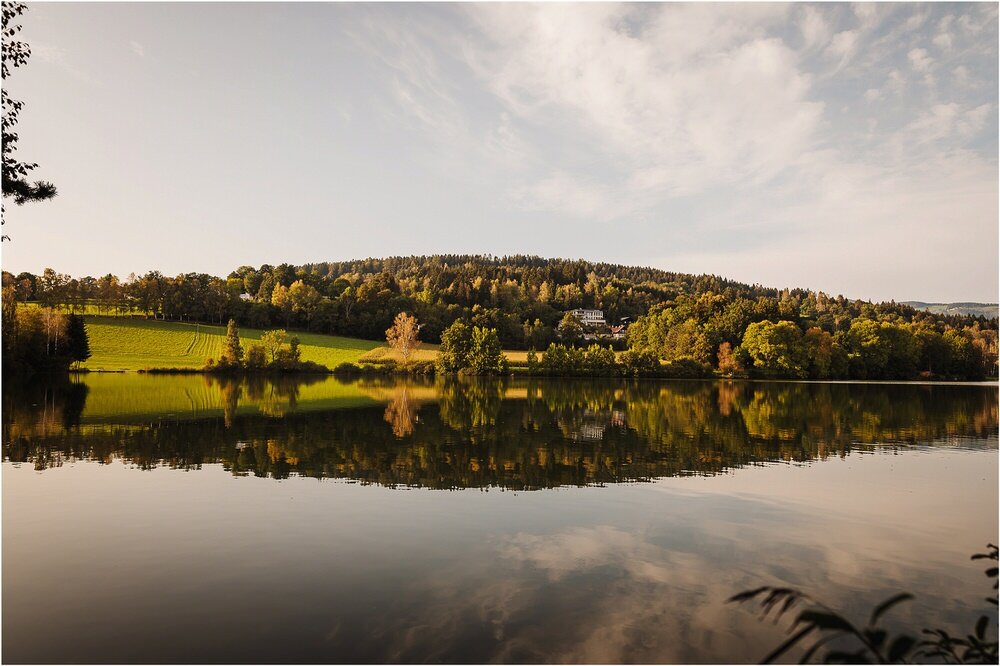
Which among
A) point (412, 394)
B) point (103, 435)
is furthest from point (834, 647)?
point (412, 394)

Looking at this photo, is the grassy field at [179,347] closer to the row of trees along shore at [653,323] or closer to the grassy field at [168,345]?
the grassy field at [168,345]

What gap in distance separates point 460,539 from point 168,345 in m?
106

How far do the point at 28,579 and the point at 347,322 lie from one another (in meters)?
121

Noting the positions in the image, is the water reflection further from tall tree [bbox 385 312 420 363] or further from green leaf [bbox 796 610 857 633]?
tall tree [bbox 385 312 420 363]

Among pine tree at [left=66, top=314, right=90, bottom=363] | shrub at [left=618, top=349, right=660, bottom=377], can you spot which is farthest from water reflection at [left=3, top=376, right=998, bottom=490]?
shrub at [left=618, top=349, right=660, bottom=377]

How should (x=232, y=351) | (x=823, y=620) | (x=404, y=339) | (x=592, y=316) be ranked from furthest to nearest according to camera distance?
(x=592, y=316)
(x=404, y=339)
(x=232, y=351)
(x=823, y=620)

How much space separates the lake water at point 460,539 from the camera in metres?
10.4

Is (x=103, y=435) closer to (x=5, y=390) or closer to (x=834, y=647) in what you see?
(x=834, y=647)

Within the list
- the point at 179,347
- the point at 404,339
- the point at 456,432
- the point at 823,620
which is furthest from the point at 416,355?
the point at 823,620

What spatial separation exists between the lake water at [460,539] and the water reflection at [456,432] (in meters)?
0.30

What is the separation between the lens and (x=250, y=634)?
33.8 ft

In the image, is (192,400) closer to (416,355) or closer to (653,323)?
(416,355)

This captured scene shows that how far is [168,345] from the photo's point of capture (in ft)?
344

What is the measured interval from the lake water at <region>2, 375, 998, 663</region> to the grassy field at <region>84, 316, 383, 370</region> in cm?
6827
